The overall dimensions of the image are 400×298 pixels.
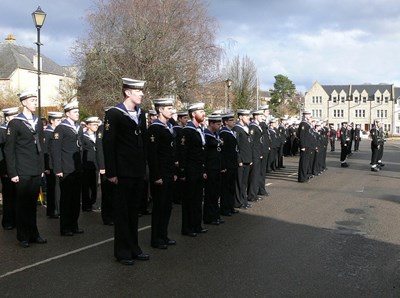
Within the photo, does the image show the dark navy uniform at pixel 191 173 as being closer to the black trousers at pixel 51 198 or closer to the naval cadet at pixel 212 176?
the naval cadet at pixel 212 176

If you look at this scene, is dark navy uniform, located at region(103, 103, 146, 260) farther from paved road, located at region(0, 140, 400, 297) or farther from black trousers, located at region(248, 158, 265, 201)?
black trousers, located at region(248, 158, 265, 201)

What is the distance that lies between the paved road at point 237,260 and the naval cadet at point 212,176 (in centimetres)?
32

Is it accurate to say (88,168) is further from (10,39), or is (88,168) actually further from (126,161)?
(10,39)

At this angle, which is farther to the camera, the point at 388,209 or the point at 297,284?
the point at 388,209

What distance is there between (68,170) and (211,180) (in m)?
2.63

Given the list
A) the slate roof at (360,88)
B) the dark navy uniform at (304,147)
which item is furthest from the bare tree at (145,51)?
the slate roof at (360,88)

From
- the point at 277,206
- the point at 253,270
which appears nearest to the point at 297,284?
the point at 253,270

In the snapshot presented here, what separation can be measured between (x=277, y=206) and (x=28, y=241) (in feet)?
18.6

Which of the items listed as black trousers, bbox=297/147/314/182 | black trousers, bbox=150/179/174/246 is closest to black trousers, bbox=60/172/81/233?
black trousers, bbox=150/179/174/246

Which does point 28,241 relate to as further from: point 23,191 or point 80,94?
point 80,94

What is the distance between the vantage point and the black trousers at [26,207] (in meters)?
7.06

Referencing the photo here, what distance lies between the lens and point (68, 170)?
313 inches

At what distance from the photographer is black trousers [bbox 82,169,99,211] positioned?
1033 cm

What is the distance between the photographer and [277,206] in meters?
10.6
